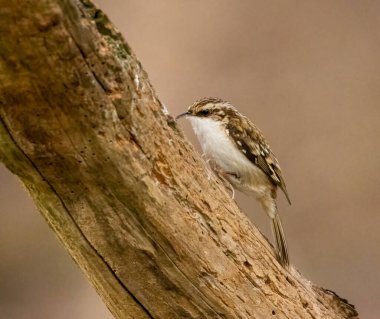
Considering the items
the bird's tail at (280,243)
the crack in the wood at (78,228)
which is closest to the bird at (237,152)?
the bird's tail at (280,243)

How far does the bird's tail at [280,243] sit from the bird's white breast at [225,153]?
0.20 meters

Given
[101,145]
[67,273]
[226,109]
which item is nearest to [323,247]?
[67,273]

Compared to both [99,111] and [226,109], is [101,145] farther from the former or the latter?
[226,109]

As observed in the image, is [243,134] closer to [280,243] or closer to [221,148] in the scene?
[221,148]

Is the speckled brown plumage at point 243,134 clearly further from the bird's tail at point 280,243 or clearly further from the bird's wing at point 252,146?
the bird's tail at point 280,243

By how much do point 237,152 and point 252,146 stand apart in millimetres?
70

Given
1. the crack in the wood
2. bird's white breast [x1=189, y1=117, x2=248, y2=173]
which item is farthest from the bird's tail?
the crack in the wood

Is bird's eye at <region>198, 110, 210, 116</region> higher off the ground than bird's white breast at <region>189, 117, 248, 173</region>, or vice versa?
bird's eye at <region>198, 110, 210, 116</region>

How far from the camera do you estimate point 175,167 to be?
8.66 feet

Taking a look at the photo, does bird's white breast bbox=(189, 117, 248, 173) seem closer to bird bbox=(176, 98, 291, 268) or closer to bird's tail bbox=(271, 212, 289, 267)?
bird bbox=(176, 98, 291, 268)

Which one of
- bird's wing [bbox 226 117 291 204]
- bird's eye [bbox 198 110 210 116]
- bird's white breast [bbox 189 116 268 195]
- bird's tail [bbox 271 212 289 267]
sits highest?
bird's eye [bbox 198 110 210 116]

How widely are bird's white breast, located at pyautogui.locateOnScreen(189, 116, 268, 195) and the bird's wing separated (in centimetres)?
2

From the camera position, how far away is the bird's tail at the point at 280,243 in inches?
124

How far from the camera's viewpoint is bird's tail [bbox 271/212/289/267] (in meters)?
3.16
